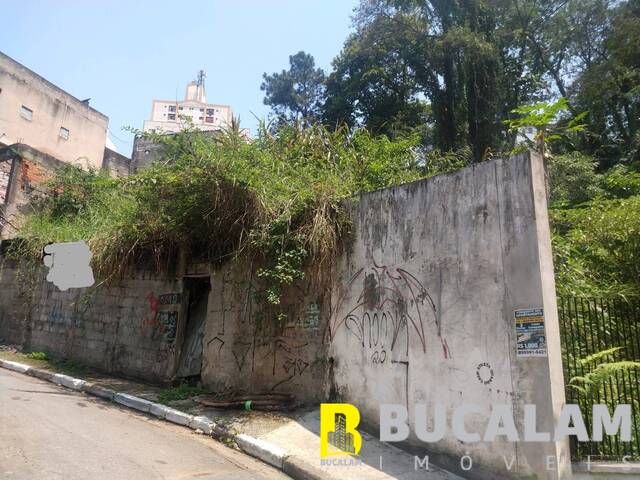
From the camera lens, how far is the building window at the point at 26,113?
24.6 meters

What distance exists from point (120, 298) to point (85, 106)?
22.5 meters

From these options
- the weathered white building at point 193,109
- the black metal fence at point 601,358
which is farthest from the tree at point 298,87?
the weathered white building at point 193,109

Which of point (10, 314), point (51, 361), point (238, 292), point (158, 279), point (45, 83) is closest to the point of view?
point (238, 292)

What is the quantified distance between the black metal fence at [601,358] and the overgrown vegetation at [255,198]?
3441 millimetres

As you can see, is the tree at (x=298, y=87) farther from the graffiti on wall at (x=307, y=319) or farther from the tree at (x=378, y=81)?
the graffiti on wall at (x=307, y=319)

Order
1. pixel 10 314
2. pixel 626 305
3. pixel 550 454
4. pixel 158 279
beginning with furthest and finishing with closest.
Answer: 1. pixel 10 314
2. pixel 158 279
3. pixel 626 305
4. pixel 550 454

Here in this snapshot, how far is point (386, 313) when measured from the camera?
20.8ft

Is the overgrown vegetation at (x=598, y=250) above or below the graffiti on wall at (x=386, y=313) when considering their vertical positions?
above

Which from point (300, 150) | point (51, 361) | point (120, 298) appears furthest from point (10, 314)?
point (300, 150)

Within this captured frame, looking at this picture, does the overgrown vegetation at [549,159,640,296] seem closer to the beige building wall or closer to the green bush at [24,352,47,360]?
the green bush at [24,352,47,360]

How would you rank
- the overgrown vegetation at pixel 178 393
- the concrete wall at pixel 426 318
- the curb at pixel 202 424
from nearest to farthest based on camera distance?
1. the concrete wall at pixel 426 318
2. the curb at pixel 202 424
3. the overgrown vegetation at pixel 178 393

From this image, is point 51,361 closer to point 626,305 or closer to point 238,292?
point 238,292

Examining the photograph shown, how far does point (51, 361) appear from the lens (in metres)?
11.7

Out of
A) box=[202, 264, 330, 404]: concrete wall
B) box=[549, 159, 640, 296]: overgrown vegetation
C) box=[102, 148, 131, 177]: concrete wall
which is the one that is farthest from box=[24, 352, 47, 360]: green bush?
box=[102, 148, 131, 177]: concrete wall
